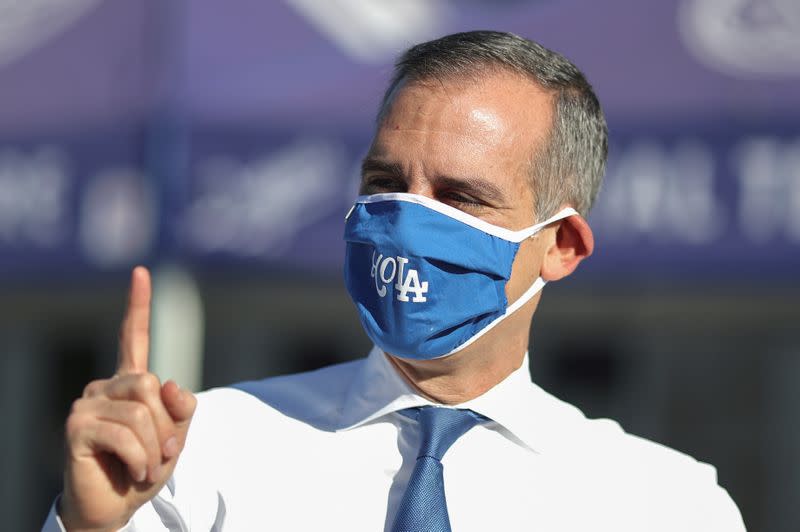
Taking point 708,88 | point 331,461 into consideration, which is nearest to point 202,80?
point 708,88

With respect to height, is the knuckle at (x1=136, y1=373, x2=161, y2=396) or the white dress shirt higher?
the knuckle at (x1=136, y1=373, x2=161, y2=396)

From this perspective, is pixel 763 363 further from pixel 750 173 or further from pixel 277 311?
pixel 277 311

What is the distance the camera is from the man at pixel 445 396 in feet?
6.84

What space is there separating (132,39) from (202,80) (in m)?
0.51

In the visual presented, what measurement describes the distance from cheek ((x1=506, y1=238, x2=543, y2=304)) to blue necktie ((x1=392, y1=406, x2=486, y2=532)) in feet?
0.82

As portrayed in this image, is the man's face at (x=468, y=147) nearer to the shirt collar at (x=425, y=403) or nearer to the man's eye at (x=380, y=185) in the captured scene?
the man's eye at (x=380, y=185)

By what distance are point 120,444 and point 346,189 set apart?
3531mm

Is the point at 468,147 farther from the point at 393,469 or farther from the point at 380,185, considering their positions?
the point at 393,469

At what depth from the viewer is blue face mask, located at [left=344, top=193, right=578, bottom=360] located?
2.12 m

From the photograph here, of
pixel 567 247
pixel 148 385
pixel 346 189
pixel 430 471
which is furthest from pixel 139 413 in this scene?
pixel 346 189

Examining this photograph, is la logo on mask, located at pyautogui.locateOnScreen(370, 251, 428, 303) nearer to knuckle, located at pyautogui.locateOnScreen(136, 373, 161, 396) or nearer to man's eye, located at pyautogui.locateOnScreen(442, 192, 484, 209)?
man's eye, located at pyautogui.locateOnScreen(442, 192, 484, 209)

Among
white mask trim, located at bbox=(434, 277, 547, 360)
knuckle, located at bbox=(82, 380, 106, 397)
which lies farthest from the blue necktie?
knuckle, located at bbox=(82, 380, 106, 397)

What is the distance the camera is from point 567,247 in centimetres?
240

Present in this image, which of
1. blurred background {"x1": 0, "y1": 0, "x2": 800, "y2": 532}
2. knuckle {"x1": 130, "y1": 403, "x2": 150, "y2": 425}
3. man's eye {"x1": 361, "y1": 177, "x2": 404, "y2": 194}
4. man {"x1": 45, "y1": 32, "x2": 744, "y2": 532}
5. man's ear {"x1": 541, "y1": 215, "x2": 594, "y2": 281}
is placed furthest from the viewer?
blurred background {"x1": 0, "y1": 0, "x2": 800, "y2": 532}
